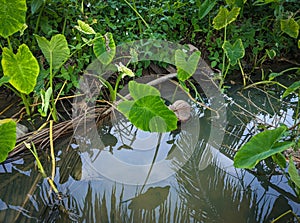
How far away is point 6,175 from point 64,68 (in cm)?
81

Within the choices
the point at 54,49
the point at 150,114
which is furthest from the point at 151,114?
the point at 54,49

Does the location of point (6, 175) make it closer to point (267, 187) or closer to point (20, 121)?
point (20, 121)

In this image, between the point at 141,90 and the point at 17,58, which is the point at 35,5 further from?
the point at 141,90

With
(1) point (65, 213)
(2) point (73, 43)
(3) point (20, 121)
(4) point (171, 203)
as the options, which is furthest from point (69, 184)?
(2) point (73, 43)

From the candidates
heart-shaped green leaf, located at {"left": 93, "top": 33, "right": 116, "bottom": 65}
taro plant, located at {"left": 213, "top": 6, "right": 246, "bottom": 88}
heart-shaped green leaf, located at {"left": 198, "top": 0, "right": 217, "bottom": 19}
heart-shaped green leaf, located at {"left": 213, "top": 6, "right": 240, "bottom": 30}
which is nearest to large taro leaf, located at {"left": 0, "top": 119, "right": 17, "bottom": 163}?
heart-shaped green leaf, located at {"left": 93, "top": 33, "right": 116, "bottom": 65}

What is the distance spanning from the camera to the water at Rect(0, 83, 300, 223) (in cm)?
142

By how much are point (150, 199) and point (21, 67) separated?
0.86 metres

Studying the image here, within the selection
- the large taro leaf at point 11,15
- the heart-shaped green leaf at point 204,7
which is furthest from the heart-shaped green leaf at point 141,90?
the heart-shaped green leaf at point 204,7

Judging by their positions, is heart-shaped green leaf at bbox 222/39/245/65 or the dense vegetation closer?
the dense vegetation

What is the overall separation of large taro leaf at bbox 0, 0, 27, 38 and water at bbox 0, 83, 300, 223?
641mm

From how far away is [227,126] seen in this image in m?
2.00

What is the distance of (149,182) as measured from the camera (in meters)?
1.59

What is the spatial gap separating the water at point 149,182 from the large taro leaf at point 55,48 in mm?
448

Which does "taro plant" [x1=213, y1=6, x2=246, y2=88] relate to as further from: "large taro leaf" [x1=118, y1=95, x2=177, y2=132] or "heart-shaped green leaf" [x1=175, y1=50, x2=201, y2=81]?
"large taro leaf" [x1=118, y1=95, x2=177, y2=132]
